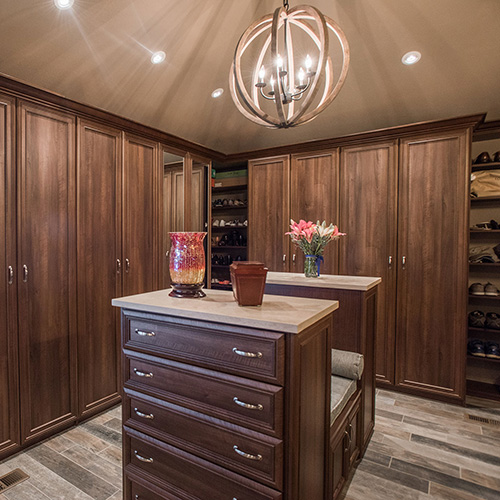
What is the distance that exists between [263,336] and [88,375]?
2204 mm

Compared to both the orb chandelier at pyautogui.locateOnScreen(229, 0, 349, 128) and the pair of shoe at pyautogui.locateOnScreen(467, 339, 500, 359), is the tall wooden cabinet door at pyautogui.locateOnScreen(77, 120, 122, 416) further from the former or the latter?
the pair of shoe at pyautogui.locateOnScreen(467, 339, 500, 359)

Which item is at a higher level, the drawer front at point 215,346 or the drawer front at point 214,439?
the drawer front at point 215,346

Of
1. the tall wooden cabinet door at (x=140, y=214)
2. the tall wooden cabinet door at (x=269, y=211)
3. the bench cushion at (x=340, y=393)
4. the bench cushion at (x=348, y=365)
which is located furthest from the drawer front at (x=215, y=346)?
the tall wooden cabinet door at (x=269, y=211)

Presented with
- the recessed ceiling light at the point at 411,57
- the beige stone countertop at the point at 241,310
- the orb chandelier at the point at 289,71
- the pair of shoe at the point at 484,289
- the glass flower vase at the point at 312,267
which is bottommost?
the pair of shoe at the point at 484,289

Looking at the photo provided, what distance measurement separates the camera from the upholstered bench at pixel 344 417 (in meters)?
1.62

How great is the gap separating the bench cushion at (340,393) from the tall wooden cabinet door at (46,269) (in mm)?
2037

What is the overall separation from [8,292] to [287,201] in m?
2.82

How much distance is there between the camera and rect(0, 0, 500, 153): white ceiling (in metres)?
2.36

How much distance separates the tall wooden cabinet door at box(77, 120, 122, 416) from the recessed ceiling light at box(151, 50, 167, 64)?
0.70 meters

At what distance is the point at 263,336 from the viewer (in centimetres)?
119

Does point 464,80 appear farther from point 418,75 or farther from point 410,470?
point 410,470

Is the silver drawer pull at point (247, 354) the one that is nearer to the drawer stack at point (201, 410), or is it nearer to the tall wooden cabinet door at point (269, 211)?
the drawer stack at point (201, 410)

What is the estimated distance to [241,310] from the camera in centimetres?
135

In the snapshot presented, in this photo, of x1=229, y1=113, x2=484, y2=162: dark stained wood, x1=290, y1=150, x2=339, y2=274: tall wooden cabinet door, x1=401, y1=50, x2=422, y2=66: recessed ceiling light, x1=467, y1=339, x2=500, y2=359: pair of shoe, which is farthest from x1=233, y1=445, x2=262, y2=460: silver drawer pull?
x1=401, y1=50, x2=422, y2=66: recessed ceiling light
